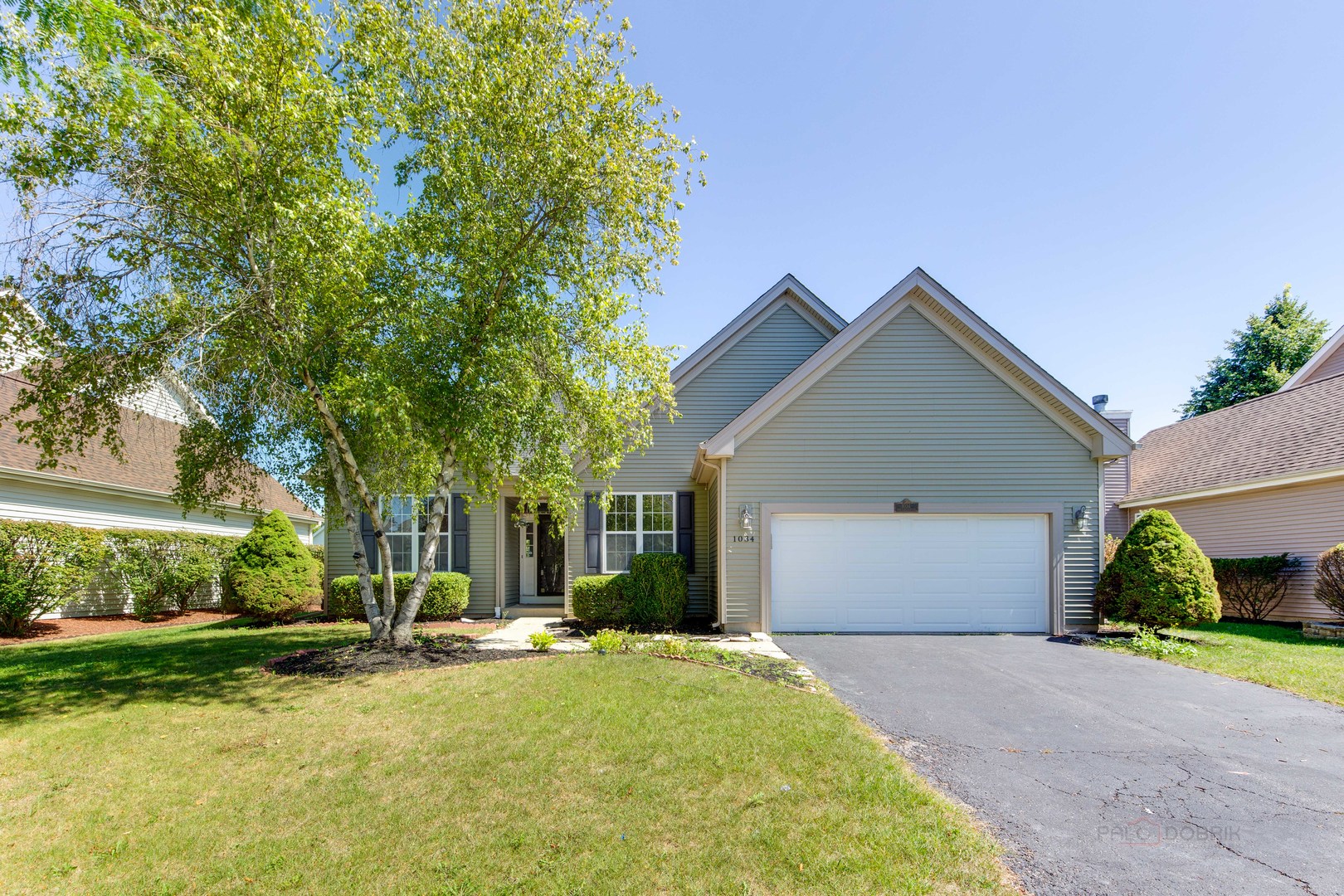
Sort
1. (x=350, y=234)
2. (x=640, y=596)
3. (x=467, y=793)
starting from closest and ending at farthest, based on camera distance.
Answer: (x=467, y=793), (x=350, y=234), (x=640, y=596)

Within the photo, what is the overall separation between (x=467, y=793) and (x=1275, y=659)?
11.0 meters

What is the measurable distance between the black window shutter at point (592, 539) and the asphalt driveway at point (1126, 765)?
18.7ft

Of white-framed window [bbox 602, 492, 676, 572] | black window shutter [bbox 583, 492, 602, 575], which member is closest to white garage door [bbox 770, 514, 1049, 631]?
white-framed window [bbox 602, 492, 676, 572]

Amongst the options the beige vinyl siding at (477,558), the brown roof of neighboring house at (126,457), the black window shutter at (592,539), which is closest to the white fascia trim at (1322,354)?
the black window shutter at (592,539)

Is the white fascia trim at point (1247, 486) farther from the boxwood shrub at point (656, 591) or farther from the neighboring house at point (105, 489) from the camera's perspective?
the neighboring house at point (105, 489)

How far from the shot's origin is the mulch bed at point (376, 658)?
816 cm

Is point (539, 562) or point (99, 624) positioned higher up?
point (539, 562)

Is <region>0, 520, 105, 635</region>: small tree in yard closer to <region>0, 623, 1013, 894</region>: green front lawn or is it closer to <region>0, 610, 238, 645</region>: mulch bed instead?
<region>0, 610, 238, 645</region>: mulch bed

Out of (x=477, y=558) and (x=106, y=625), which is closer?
(x=106, y=625)

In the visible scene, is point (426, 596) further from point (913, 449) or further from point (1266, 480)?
point (1266, 480)

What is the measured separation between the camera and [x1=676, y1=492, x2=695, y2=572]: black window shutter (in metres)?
13.5

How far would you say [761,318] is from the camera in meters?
14.9

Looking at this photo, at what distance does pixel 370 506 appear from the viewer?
360 inches

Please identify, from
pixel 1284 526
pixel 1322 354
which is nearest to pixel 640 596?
pixel 1284 526
